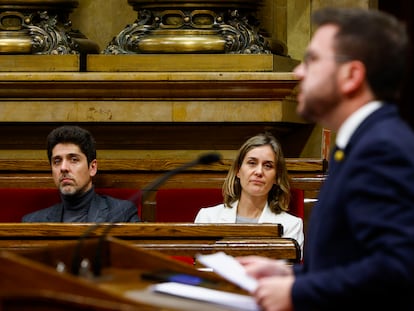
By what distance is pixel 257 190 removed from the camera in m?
4.94

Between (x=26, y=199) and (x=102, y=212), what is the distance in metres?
0.42

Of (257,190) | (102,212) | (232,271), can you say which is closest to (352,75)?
(232,271)

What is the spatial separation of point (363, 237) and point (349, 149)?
21 cm

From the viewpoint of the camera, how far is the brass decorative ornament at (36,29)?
5812 millimetres

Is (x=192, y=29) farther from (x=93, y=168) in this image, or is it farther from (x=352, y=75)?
(x=352, y=75)

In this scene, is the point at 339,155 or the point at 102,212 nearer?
the point at 339,155

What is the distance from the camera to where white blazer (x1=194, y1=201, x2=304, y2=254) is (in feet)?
15.9

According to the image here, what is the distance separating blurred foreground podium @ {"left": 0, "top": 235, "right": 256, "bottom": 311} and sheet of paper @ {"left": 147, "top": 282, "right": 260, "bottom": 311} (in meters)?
0.01

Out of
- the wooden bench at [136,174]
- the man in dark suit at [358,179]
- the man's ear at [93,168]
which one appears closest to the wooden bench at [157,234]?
the man's ear at [93,168]

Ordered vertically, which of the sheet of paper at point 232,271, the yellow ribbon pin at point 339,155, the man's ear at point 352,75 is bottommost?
the sheet of paper at point 232,271

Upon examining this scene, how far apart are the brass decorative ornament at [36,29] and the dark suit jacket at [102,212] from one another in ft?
3.42

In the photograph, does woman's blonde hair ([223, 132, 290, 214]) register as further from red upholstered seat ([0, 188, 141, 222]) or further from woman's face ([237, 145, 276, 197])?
red upholstered seat ([0, 188, 141, 222])

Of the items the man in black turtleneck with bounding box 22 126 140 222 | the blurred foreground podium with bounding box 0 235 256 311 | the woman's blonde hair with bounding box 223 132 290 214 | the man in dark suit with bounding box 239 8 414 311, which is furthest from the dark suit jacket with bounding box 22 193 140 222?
the man in dark suit with bounding box 239 8 414 311

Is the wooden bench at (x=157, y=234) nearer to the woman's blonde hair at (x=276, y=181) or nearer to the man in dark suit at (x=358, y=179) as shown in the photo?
the woman's blonde hair at (x=276, y=181)
